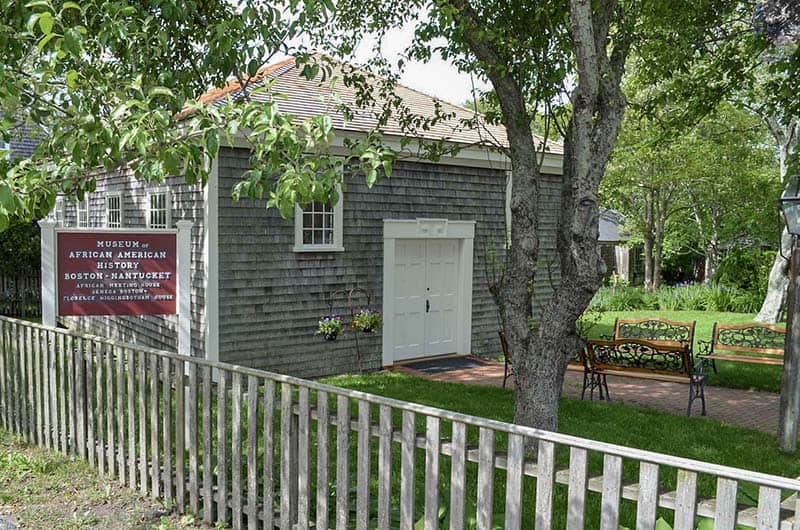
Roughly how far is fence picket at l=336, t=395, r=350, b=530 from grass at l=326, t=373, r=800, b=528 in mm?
1440

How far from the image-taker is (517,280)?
247 inches

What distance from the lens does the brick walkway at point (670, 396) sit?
28.5 feet

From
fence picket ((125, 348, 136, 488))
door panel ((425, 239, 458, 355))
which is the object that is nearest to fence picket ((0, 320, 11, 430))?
fence picket ((125, 348, 136, 488))

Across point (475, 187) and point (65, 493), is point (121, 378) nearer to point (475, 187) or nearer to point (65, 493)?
point (65, 493)

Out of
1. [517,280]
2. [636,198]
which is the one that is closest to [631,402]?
[517,280]

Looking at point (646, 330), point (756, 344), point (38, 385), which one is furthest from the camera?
point (646, 330)

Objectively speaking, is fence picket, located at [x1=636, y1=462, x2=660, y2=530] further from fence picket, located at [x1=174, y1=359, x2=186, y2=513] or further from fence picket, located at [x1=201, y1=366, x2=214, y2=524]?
fence picket, located at [x1=174, y1=359, x2=186, y2=513]

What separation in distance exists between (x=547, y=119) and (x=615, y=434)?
3.39 m

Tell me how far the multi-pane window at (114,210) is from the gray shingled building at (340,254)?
31 mm

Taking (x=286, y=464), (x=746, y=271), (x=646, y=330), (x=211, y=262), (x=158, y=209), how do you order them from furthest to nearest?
(x=746, y=271), (x=646, y=330), (x=158, y=209), (x=211, y=262), (x=286, y=464)

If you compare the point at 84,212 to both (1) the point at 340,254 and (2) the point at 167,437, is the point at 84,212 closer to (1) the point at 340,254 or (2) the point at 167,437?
(1) the point at 340,254

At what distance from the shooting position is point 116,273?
651 cm

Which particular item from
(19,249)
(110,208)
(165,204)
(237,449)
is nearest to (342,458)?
(237,449)

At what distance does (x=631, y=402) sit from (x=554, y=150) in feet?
18.9
